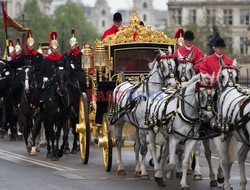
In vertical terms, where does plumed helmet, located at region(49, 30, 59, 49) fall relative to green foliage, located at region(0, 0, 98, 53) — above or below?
below

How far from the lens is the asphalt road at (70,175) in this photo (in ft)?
61.0

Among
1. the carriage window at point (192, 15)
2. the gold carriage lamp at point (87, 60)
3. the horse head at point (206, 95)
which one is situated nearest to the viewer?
the horse head at point (206, 95)

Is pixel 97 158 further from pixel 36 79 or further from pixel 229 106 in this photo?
pixel 229 106

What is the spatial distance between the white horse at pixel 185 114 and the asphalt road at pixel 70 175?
2.35 feet

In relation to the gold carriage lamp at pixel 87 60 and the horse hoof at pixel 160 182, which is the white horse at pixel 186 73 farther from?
the gold carriage lamp at pixel 87 60

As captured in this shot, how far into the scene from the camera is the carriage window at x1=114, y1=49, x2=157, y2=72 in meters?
22.3

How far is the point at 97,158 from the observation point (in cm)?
2384

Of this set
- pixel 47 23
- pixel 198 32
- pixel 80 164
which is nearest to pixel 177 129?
pixel 80 164

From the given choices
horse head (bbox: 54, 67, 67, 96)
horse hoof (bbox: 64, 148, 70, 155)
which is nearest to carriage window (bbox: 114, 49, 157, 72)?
horse head (bbox: 54, 67, 67, 96)

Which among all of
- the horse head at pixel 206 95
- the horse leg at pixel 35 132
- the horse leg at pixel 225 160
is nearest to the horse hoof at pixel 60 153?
the horse leg at pixel 35 132

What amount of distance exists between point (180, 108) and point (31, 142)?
782cm

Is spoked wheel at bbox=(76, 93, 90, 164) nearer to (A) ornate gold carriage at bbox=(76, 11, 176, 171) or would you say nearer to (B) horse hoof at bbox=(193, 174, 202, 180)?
(A) ornate gold carriage at bbox=(76, 11, 176, 171)

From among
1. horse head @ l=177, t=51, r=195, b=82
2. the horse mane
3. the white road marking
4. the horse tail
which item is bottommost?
the white road marking

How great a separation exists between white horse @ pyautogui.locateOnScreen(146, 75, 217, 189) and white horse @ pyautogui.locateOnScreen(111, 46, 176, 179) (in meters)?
0.73
